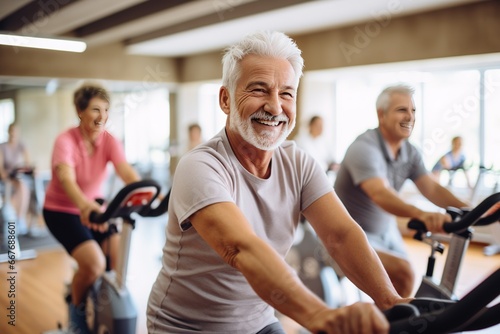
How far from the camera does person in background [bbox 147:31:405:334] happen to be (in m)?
1.09

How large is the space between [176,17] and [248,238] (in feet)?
18.8

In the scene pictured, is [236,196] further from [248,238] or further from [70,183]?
[70,183]

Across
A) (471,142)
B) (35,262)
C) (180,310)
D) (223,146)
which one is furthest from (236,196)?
(35,262)

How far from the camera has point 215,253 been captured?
122 cm

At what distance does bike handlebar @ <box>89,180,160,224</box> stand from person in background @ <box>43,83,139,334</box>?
0.29 ft

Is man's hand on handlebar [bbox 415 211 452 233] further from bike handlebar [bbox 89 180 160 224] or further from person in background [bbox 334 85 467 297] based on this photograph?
bike handlebar [bbox 89 180 160 224]

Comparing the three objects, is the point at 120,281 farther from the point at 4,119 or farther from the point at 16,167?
the point at 16,167

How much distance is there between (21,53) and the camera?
7301mm

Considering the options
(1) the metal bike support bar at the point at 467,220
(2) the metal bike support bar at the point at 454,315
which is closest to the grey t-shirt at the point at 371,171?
(1) the metal bike support bar at the point at 467,220

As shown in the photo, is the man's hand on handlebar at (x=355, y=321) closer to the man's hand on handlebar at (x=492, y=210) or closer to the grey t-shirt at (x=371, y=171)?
the grey t-shirt at (x=371, y=171)

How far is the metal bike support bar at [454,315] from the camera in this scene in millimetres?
746

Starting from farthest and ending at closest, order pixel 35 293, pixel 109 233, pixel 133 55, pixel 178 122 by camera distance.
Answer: pixel 178 122
pixel 133 55
pixel 35 293
pixel 109 233

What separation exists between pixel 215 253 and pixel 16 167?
5197 millimetres

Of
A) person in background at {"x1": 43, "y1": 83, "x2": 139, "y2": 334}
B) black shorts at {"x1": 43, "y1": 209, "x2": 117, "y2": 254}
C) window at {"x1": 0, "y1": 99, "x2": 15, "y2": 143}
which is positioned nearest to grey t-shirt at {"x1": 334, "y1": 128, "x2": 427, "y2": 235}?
person in background at {"x1": 43, "y1": 83, "x2": 139, "y2": 334}
